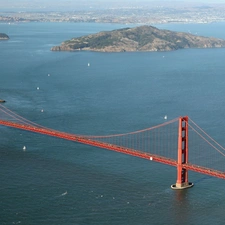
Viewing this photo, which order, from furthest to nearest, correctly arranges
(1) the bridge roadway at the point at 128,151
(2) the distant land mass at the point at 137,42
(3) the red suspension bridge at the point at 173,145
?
(2) the distant land mass at the point at 137,42 → (3) the red suspension bridge at the point at 173,145 → (1) the bridge roadway at the point at 128,151

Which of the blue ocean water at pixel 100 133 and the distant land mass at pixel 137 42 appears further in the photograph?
the distant land mass at pixel 137 42

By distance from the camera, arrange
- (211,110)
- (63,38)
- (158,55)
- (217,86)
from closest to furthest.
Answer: (211,110), (217,86), (158,55), (63,38)

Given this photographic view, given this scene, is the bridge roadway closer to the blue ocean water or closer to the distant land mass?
the blue ocean water

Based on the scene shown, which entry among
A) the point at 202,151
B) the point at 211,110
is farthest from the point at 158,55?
the point at 202,151

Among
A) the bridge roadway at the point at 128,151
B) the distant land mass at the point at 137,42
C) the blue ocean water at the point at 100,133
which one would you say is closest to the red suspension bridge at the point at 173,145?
the bridge roadway at the point at 128,151

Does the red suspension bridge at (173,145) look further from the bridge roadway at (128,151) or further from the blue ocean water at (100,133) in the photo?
the blue ocean water at (100,133)

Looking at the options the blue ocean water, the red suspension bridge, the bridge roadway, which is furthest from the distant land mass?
the bridge roadway

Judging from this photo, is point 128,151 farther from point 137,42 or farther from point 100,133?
point 137,42

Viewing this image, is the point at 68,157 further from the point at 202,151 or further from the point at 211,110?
the point at 211,110
